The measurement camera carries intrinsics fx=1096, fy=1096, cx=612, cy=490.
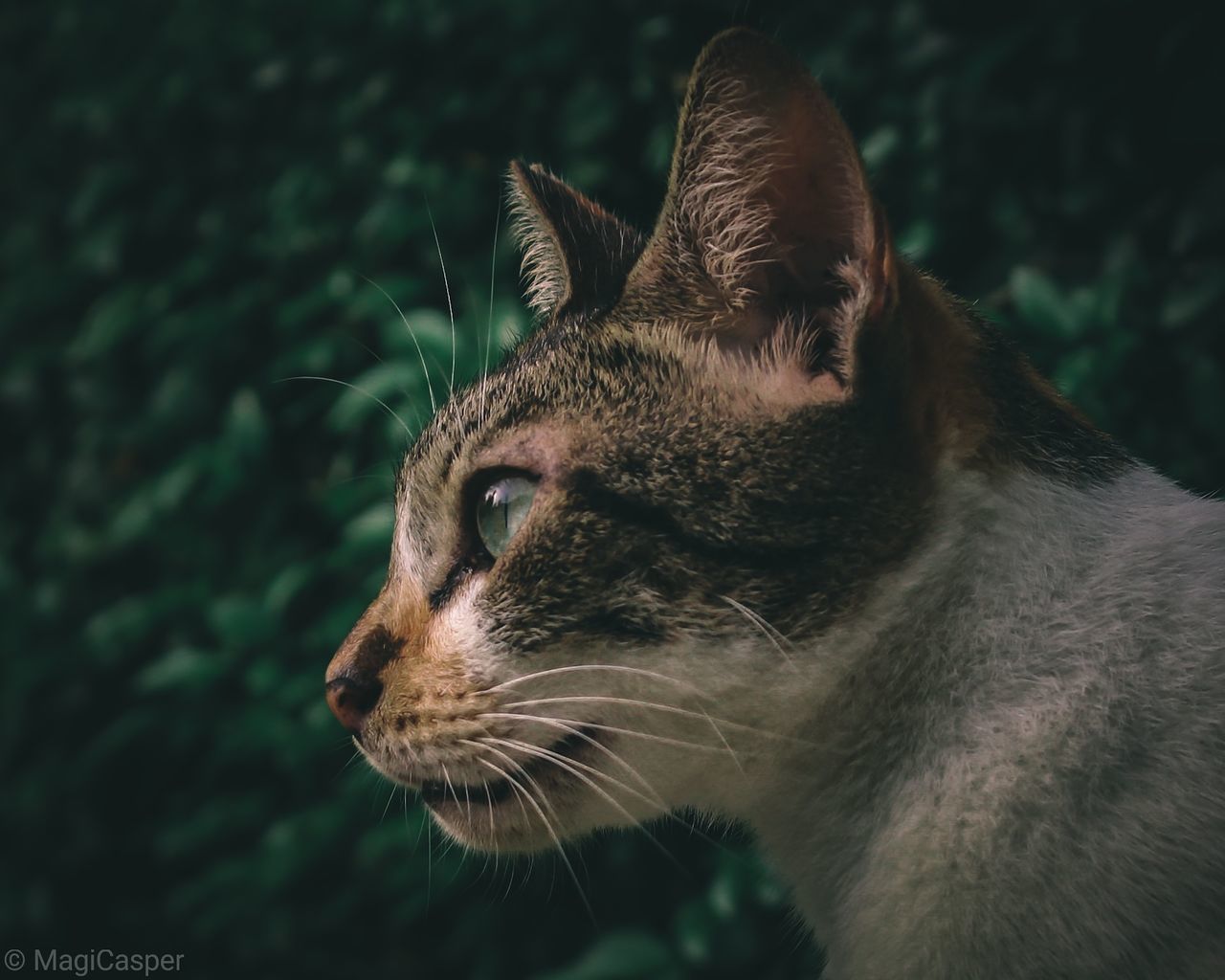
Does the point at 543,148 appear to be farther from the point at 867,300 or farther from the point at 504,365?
the point at 867,300

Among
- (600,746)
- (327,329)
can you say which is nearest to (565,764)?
(600,746)

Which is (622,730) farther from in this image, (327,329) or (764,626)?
(327,329)

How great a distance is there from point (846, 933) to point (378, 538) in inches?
49.1

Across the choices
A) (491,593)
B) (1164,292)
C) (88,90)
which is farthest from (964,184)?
(88,90)

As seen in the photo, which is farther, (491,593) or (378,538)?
(378,538)

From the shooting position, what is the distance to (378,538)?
206 centimetres

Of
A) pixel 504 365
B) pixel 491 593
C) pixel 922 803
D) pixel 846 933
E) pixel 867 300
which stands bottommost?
pixel 846 933

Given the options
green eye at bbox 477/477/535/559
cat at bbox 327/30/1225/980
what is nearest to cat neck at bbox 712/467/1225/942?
cat at bbox 327/30/1225/980

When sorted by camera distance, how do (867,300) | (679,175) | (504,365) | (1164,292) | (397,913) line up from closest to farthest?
(867,300) → (679,175) → (504,365) → (1164,292) → (397,913)

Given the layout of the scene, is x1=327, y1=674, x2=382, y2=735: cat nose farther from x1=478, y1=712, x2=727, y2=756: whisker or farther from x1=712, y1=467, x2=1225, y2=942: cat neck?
x1=712, y1=467, x2=1225, y2=942: cat neck

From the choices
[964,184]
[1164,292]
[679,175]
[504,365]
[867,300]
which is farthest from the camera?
[964,184]

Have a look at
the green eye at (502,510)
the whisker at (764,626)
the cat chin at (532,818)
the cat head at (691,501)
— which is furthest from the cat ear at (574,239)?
the cat chin at (532,818)

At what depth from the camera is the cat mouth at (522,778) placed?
1.09 metres

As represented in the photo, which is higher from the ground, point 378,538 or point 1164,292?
point 1164,292
